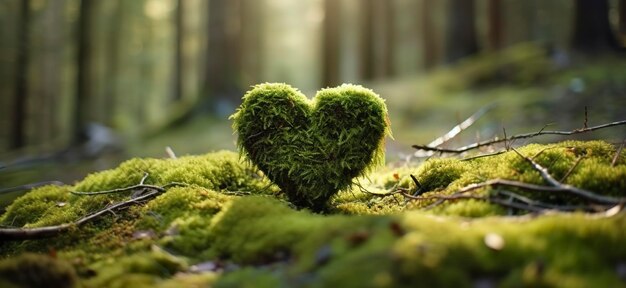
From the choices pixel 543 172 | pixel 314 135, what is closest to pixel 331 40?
pixel 314 135

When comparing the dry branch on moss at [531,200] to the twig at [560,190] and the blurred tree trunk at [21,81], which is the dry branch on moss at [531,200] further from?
the blurred tree trunk at [21,81]

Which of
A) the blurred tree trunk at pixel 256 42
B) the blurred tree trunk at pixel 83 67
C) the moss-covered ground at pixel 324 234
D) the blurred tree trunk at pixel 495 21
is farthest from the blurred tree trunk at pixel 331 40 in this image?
the moss-covered ground at pixel 324 234

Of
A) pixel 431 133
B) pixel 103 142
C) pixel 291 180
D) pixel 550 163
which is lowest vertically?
pixel 103 142

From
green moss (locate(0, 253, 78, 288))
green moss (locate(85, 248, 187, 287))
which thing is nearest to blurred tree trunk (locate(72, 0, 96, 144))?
green moss (locate(85, 248, 187, 287))

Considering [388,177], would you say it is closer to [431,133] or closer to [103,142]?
[431,133]

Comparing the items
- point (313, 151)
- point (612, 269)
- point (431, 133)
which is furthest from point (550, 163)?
point (431, 133)

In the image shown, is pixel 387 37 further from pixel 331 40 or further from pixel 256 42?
pixel 256 42
